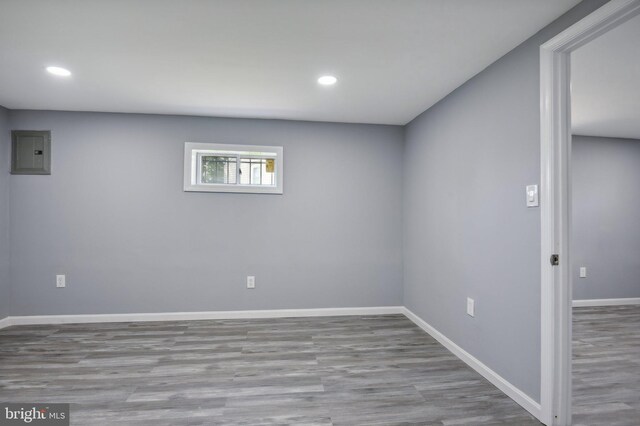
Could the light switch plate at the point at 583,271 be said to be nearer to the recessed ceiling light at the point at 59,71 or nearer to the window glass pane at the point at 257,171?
the window glass pane at the point at 257,171

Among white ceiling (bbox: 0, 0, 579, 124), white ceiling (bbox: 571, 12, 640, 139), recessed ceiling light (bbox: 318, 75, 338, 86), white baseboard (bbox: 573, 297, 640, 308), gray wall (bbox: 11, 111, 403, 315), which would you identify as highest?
white ceiling (bbox: 571, 12, 640, 139)

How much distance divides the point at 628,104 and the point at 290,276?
402 centimetres

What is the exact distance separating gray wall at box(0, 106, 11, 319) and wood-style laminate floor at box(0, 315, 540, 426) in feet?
1.15

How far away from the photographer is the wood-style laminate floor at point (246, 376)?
6.22ft

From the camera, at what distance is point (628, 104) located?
10.7 ft

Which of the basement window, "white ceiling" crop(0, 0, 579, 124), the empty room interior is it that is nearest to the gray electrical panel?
the empty room interior

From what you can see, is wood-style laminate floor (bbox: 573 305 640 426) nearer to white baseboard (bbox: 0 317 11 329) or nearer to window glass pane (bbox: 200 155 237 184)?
window glass pane (bbox: 200 155 237 184)

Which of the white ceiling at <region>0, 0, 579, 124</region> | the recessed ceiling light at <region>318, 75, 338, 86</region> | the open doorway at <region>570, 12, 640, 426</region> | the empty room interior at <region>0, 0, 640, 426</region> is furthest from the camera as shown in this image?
the recessed ceiling light at <region>318, 75, 338, 86</region>

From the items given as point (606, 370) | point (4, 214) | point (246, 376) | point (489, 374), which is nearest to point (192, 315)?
point (246, 376)

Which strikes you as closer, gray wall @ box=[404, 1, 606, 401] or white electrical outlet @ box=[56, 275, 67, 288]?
gray wall @ box=[404, 1, 606, 401]

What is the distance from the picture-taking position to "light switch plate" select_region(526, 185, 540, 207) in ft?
6.23

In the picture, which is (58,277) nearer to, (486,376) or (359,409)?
(359,409)

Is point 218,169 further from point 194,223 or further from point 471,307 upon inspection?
point 471,307

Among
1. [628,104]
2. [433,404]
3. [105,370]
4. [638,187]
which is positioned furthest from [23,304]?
[638,187]
